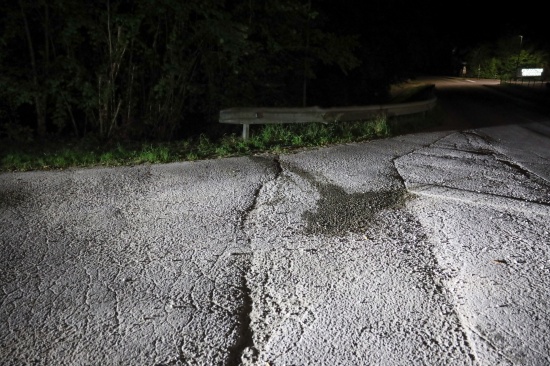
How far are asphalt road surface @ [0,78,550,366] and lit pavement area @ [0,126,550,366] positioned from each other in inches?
0.6

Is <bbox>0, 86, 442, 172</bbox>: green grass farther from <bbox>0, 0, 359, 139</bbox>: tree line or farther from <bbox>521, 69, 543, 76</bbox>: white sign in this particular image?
<bbox>521, 69, 543, 76</bbox>: white sign

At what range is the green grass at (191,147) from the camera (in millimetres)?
8227

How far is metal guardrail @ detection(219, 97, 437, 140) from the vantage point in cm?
999

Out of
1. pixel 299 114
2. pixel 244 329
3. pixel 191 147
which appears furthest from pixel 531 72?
pixel 244 329

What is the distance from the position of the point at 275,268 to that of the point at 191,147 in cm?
590

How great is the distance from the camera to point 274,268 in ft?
13.5

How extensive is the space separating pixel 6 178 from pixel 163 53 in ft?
20.1

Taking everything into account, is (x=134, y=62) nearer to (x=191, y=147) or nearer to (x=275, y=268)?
(x=191, y=147)

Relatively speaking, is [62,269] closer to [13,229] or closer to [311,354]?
[13,229]

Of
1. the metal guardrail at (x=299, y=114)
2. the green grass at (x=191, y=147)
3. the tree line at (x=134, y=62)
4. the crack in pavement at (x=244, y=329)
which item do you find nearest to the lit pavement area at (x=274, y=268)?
the crack in pavement at (x=244, y=329)

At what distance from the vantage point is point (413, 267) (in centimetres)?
414

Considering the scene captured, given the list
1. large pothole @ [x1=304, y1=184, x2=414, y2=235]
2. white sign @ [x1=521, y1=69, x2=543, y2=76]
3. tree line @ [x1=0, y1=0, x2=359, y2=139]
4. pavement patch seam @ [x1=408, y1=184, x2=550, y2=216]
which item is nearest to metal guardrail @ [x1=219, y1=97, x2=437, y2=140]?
tree line @ [x1=0, y1=0, x2=359, y2=139]

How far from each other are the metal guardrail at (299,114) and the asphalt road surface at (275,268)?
302cm

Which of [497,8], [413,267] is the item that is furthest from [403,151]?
[497,8]
